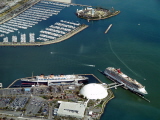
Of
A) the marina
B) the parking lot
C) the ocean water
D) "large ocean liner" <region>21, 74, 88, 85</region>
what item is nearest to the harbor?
the marina

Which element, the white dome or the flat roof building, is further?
the white dome

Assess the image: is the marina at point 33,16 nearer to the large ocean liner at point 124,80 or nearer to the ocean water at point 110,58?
the ocean water at point 110,58

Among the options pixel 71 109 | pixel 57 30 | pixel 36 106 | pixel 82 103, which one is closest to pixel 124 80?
pixel 82 103

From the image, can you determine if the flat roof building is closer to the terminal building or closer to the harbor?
the terminal building

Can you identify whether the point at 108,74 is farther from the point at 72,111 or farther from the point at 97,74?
the point at 72,111

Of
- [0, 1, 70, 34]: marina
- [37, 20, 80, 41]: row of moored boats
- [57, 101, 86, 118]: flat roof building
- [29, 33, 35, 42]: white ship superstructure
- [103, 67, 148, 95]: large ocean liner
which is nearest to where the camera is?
[57, 101, 86, 118]: flat roof building

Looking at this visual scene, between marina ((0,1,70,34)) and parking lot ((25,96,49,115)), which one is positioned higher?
marina ((0,1,70,34))

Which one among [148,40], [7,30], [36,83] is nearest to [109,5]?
[148,40]
